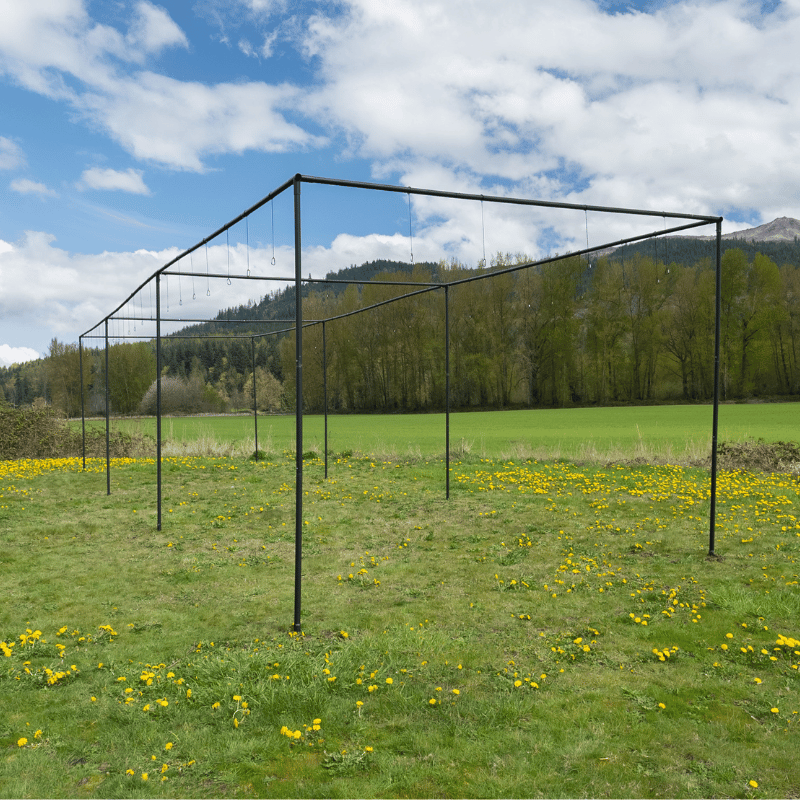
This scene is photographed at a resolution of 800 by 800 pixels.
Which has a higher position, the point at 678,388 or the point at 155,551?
the point at 678,388

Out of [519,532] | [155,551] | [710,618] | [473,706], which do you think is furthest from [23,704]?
[519,532]

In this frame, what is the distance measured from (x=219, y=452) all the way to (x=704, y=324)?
33.1 m

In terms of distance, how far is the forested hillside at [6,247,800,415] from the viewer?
3697cm

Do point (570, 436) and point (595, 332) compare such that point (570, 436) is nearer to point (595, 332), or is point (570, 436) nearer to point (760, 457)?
point (760, 457)

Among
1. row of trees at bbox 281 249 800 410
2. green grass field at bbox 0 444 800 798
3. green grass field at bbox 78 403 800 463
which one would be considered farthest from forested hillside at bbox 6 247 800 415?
green grass field at bbox 0 444 800 798

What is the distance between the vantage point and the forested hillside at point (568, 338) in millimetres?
36969

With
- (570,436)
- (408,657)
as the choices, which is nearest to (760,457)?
(570,436)

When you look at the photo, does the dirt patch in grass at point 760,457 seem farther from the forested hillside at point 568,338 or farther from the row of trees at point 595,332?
the row of trees at point 595,332

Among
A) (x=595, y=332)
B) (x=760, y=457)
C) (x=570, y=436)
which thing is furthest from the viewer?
(x=595, y=332)

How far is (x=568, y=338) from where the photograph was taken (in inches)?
1496

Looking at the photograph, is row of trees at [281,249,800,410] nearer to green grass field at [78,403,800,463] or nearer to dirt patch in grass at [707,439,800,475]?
green grass field at [78,403,800,463]

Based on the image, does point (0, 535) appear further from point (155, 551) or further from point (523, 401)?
point (523, 401)

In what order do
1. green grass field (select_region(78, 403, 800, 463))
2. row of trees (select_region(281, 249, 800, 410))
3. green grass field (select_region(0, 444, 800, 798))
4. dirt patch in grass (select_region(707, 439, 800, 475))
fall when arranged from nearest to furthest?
green grass field (select_region(0, 444, 800, 798))
dirt patch in grass (select_region(707, 439, 800, 475))
green grass field (select_region(78, 403, 800, 463))
row of trees (select_region(281, 249, 800, 410))

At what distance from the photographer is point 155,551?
22.3 feet
